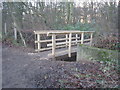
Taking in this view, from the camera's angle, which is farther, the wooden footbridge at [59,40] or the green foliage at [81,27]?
the green foliage at [81,27]

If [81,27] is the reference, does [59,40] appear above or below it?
below

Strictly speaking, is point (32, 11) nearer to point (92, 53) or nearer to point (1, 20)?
point (1, 20)

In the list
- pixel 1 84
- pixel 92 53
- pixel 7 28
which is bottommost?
pixel 1 84

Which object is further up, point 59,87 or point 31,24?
point 31,24

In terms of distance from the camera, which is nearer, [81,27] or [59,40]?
[59,40]

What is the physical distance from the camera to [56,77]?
3314 mm

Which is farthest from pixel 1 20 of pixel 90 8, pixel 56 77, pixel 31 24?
pixel 56 77

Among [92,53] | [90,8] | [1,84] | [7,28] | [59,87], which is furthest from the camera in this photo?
[90,8]

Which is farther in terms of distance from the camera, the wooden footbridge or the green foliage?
the green foliage

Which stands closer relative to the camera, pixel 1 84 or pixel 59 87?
pixel 59 87

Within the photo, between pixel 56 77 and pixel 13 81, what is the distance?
1.15 m

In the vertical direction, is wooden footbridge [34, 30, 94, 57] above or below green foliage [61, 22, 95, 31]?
below

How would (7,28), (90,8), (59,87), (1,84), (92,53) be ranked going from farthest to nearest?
1. (90,8)
2. (7,28)
3. (92,53)
4. (1,84)
5. (59,87)

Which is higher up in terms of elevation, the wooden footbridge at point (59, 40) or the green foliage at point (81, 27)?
the green foliage at point (81, 27)
